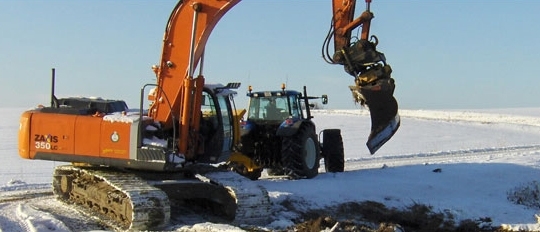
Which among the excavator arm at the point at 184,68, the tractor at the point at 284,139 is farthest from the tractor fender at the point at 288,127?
the excavator arm at the point at 184,68

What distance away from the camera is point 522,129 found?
41.7 metres

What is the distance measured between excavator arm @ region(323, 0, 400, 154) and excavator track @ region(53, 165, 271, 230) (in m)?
2.67

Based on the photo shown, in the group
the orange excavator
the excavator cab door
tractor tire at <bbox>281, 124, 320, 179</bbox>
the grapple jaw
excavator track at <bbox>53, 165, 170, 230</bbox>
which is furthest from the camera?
tractor tire at <bbox>281, 124, 320, 179</bbox>

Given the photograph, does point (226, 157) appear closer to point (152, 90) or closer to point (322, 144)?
point (152, 90)

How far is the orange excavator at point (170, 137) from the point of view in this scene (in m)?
10.1

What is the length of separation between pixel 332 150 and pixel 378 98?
4533mm

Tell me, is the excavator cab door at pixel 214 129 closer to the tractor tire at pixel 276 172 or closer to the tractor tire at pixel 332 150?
the tractor tire at pixel 276 172

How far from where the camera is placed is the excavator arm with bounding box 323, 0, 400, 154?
11.5 m

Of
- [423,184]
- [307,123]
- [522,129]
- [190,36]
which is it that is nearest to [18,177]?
[307,123]

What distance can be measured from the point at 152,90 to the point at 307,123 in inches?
193

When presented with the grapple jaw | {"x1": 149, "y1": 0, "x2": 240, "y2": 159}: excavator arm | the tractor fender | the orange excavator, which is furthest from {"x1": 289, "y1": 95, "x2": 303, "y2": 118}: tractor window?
{"x1": 149, "y1": 0, "x2": 240, "y2": 159}: excavator arm

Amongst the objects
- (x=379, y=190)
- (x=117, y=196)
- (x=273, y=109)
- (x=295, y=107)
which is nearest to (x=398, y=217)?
(x=379, y=190)

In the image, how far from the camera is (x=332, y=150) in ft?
53.5

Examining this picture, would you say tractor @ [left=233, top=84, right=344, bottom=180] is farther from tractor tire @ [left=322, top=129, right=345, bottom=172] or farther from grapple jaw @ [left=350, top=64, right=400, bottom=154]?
grapple jaw @ [left=350, top=64, right=400, bottom=154]
